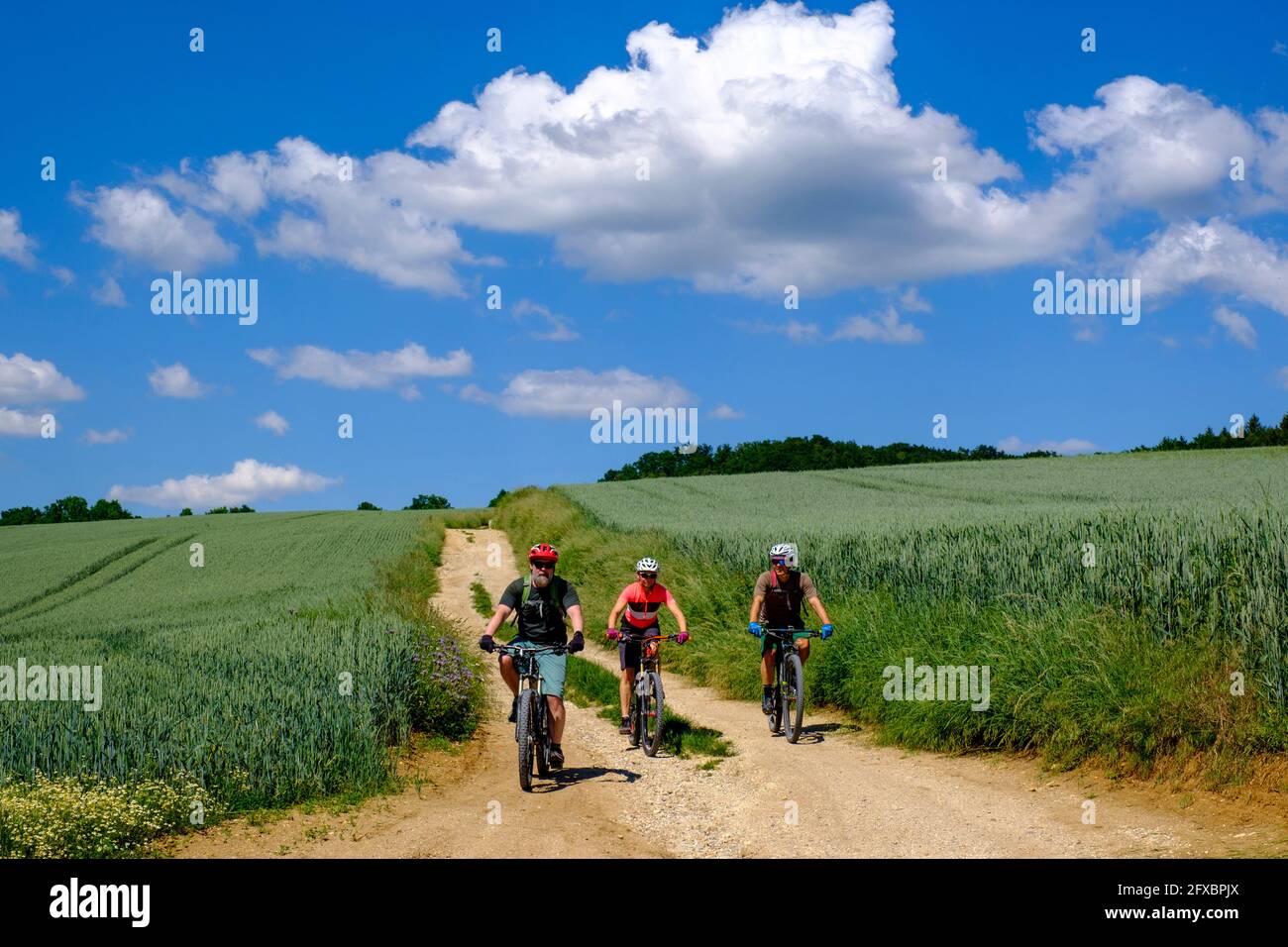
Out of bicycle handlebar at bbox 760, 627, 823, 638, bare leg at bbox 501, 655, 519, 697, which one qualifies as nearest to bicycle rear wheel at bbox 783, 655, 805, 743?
bicycle handlebar at bbox 760, 627, 823, 638

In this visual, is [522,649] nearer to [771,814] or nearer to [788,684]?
[771,814]

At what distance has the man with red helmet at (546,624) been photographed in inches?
376

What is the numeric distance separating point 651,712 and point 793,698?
5.77 ft

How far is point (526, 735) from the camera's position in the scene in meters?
9.17

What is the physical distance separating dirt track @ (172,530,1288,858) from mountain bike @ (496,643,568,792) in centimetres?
29

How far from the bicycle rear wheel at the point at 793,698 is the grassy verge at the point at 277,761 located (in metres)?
3.88

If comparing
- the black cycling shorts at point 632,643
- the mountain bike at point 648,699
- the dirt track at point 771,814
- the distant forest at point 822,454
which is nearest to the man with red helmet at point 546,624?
the dirt track at point 771,814

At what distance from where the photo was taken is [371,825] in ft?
27.5

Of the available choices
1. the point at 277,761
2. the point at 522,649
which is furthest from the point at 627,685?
the point at 277,761

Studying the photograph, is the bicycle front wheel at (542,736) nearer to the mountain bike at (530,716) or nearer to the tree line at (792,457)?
the mountain bike at (530,716)

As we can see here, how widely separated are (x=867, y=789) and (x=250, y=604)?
614 inches

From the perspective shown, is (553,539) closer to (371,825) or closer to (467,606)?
(467,606)

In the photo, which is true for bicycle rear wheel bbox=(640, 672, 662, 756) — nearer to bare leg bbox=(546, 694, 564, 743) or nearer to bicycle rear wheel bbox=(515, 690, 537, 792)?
bare leg bbox=(546, 694, 564, 743)
